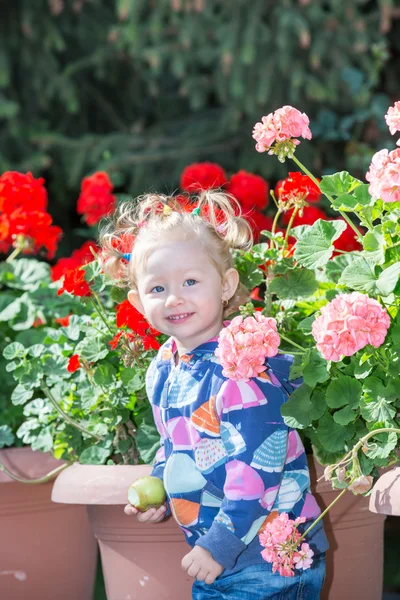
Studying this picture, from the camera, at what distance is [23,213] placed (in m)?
2.44

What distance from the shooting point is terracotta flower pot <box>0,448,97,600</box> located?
206cm

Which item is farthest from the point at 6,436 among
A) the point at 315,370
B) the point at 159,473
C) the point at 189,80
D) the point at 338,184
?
the point at 189,80

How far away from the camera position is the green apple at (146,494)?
1.63 m

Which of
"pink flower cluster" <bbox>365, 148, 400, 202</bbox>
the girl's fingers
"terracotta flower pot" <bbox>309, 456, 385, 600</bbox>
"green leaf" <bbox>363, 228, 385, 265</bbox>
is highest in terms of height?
"pink flower cluster" <bbox>365, 148, 400, 202</bbox>

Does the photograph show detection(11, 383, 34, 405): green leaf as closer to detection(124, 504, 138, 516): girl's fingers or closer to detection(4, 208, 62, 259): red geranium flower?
detection(124, 504, 138, 516): girl's fingers

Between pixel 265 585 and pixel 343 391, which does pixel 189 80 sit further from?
pixel 265 585

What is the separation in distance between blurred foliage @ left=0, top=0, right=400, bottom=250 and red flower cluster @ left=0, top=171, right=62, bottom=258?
34.9 inches

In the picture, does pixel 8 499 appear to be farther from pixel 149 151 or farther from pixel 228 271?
pixel 149 151

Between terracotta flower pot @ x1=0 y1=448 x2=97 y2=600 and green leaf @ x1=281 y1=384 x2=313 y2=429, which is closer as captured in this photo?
green leaf @ x1=281 y1=384 x2=313 y2=429

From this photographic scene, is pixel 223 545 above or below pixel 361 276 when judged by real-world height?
below

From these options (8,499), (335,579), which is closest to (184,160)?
(8,499)

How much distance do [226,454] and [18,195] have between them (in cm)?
120

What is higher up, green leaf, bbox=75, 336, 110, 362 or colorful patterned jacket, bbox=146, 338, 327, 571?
colorful patterned jacket, bbox=146, 338, 327, 571

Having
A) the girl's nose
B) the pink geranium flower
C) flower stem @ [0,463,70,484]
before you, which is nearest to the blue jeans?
the pink geranium flower
